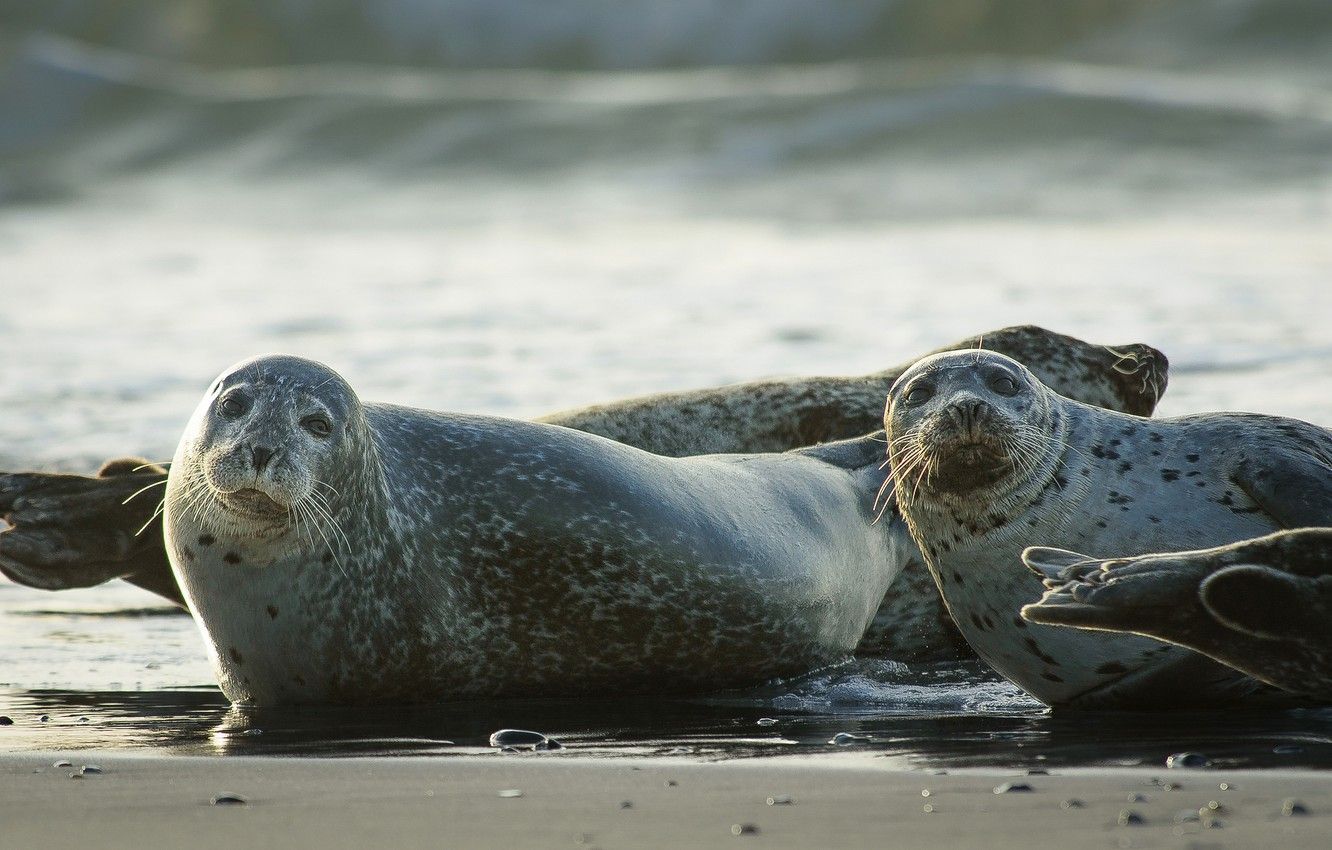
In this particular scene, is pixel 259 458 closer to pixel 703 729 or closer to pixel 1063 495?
pixel 703 729

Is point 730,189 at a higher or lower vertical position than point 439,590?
higher

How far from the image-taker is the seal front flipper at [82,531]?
6305mm

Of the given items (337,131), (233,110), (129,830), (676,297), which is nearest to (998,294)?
(676,297)

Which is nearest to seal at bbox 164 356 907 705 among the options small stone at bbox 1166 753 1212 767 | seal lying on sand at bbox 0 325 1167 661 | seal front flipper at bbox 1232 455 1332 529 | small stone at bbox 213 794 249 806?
seal lying on sand at bbox 0 325 1167 661

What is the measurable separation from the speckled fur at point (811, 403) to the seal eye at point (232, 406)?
92.7 inches

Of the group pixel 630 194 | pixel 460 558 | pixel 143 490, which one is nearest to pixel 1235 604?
pixel 460 558

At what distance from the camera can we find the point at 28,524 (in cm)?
636

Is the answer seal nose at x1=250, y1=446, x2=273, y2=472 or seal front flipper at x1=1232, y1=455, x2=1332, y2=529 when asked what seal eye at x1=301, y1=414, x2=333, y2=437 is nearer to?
seal nose at x1=250, y1=446, x2=273, y2=472

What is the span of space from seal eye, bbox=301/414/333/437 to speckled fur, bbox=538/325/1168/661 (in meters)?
2.27

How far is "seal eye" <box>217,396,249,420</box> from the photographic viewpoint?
5109mm

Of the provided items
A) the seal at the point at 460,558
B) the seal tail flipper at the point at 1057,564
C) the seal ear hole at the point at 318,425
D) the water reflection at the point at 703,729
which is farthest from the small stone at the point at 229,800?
the seal tail flipper at the point at 1057,564

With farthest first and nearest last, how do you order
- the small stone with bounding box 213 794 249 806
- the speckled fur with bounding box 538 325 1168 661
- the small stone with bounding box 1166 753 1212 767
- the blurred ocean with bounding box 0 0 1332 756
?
the blurred ocean with bounding box 0 0 1332 756 → the speckled fur with bounding box 538 325 1168 661 → the small stone with bounding box 1166 753 1212 767 → the small stone with bounding box 213 794 249 806

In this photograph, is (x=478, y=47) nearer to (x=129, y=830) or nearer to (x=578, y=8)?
(x=578, y=8)

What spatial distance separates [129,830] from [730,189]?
70.7 feet
